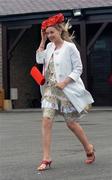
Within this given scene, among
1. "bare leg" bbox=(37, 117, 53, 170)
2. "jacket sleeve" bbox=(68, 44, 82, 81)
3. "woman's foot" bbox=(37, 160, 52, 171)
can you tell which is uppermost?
"jacket sleeve" bbox=(68, 44, 82, 81)

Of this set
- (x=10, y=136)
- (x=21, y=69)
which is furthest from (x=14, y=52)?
(x=10, y=136)

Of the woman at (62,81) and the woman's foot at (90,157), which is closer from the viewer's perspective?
the woman at (62,81)

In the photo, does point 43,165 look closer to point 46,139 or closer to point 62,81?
point 46,139

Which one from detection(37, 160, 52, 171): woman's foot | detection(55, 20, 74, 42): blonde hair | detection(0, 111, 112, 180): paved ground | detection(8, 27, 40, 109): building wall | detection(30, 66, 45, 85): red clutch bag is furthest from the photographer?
detection(8, 27, 40, 109): building wall

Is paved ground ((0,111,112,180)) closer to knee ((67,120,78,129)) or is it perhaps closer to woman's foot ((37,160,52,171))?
woman's foot ((37,160,52,171))

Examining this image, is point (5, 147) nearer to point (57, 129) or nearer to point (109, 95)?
point (57, 129)

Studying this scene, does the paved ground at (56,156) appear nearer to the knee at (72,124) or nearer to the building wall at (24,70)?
the knee at (72,124)

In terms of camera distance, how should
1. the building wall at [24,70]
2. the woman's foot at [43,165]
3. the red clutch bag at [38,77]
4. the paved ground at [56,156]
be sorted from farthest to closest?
the building wall at [24,70]
the red clutch bag at [38,77]
the woman's foot at [43,165]
the paved ground at [56,156]

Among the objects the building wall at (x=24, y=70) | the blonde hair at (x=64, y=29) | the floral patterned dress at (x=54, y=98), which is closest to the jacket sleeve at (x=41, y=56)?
the floral patterned dress at (x=54, y=98)

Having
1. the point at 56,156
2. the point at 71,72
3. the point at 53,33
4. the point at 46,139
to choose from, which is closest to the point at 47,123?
the point at 46,139

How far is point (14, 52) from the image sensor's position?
29109mm

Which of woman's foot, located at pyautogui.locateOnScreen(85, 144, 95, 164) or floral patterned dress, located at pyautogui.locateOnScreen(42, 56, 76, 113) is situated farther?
woman's foot, located at pyautogui.locateOnScreen(85, 144, 95, 164)

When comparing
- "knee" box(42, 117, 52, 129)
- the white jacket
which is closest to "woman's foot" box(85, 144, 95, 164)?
the white jacket

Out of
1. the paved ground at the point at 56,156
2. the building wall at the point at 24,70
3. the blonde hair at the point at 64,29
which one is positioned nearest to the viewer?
the paved ground at the point at 56,156
